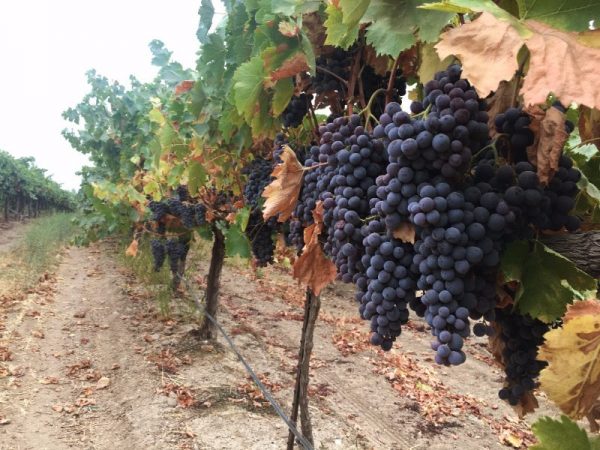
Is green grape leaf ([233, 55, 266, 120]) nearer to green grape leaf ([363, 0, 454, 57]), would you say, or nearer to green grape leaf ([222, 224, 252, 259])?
green grape leaf ([363, 0, 454, 57])

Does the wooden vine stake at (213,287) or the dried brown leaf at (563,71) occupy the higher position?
the dried brown leaf at (563,71)

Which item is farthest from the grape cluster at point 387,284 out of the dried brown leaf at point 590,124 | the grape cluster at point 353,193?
the dried brown leaf at point 590,124

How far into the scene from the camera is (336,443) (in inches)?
200

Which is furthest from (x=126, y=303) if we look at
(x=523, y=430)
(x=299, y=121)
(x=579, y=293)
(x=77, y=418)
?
(x=579, y=293)

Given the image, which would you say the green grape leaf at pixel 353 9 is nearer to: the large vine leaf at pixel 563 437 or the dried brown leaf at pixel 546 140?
the dried brown leaf at pixel 546 140

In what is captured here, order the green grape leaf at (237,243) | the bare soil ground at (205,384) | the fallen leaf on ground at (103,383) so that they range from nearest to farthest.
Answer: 1. the green grape leaf at (237,243)
2. the bare soil ground at (205,384)
3. the fallen leaf on ground at (103,383)

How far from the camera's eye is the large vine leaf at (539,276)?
110 centimetres

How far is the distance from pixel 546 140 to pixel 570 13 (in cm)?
27

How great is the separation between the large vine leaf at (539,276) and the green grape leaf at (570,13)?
463 millimetres

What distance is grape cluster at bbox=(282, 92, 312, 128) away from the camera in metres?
2.11

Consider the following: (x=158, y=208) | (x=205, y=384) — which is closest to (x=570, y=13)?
(x=205, y=384)

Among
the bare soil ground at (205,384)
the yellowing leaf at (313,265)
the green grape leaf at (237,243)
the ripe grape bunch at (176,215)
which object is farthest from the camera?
the ripe grape bunch at (176,215)

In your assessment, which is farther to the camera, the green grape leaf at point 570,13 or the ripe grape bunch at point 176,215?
the ripe grape bunch at point 176,215

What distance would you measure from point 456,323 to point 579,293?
51cm
